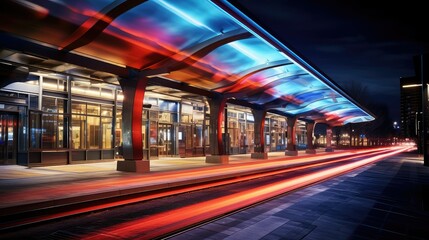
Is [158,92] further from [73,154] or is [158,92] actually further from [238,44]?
[238,44]

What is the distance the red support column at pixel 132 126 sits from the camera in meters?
16.2

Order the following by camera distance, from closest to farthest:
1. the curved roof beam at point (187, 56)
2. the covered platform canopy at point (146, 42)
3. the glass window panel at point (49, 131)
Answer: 1. the covered platform canopy at point (146, 42)
2. the curved roof beam at point (187, 56)
3. the glass window panel at point (49, 131)

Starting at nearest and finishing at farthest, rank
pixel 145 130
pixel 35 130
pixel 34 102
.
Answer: pixel 35 130
pixel 34 102
pixel 145 130

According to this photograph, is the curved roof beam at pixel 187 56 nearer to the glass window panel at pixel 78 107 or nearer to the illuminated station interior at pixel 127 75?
the illuminated station interior at pixel 127 75

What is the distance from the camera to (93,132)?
2167 centimetres

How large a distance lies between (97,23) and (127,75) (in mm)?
4546

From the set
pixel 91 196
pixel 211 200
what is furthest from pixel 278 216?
pixel 91 196

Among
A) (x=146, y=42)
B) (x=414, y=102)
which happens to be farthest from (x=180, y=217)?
(x=414, y=102)

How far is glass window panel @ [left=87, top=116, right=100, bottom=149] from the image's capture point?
2135cm

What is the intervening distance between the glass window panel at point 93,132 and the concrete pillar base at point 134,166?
5.95 m

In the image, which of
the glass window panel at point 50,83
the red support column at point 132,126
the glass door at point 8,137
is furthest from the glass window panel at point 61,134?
the red support column at point 132,126

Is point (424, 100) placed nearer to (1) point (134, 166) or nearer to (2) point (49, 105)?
(1) point (134, 166)

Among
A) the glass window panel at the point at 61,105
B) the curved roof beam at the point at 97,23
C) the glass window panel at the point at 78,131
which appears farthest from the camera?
the glass window panel at the point at 78,131

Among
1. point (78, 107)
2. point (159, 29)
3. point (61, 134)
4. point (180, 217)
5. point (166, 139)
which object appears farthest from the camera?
point (166, 139)
